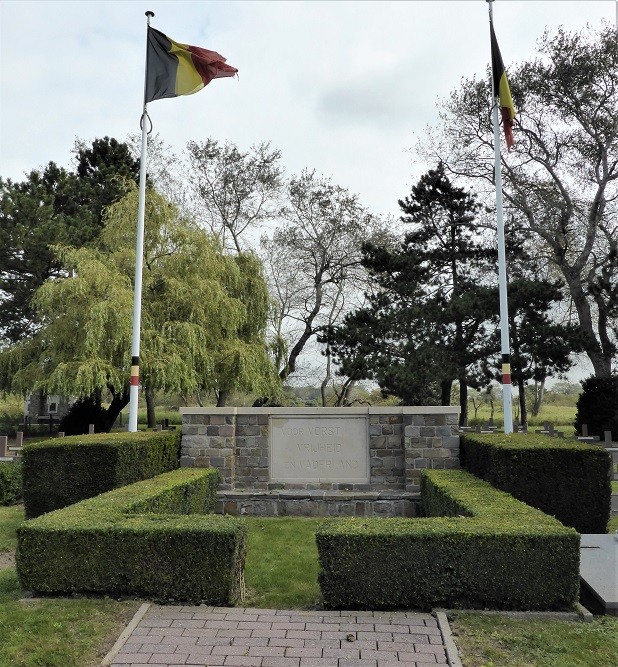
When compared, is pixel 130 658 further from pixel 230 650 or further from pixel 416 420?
pixel 416 420

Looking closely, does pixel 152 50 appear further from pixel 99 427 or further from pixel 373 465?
pixel 99 427

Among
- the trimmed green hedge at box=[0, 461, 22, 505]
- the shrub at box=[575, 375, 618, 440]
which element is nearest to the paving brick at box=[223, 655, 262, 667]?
the trimmed green hedge at box=[0, 461, 22, 505]

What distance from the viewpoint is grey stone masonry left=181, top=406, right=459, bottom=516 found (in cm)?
977

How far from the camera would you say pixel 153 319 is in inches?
727

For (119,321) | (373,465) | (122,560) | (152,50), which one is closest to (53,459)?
(122,560)

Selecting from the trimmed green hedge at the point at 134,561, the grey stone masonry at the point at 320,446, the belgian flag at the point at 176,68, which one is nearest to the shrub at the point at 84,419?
the belgian flag at the point at 176,68

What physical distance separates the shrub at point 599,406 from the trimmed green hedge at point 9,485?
19785mm

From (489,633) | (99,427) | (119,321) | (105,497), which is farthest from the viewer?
(99,427)

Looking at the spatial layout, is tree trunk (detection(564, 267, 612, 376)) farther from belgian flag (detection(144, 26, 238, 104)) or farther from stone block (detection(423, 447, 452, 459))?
belgian flag (detection(144, 26, 238, 104))

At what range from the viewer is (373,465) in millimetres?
9930

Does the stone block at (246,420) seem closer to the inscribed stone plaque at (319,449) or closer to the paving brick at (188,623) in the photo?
the inscribed stone plaque at (319,449)

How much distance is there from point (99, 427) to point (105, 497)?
17.3 meters

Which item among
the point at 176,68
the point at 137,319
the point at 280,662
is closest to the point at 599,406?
the point at 137,319

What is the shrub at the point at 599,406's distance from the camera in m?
23.1
